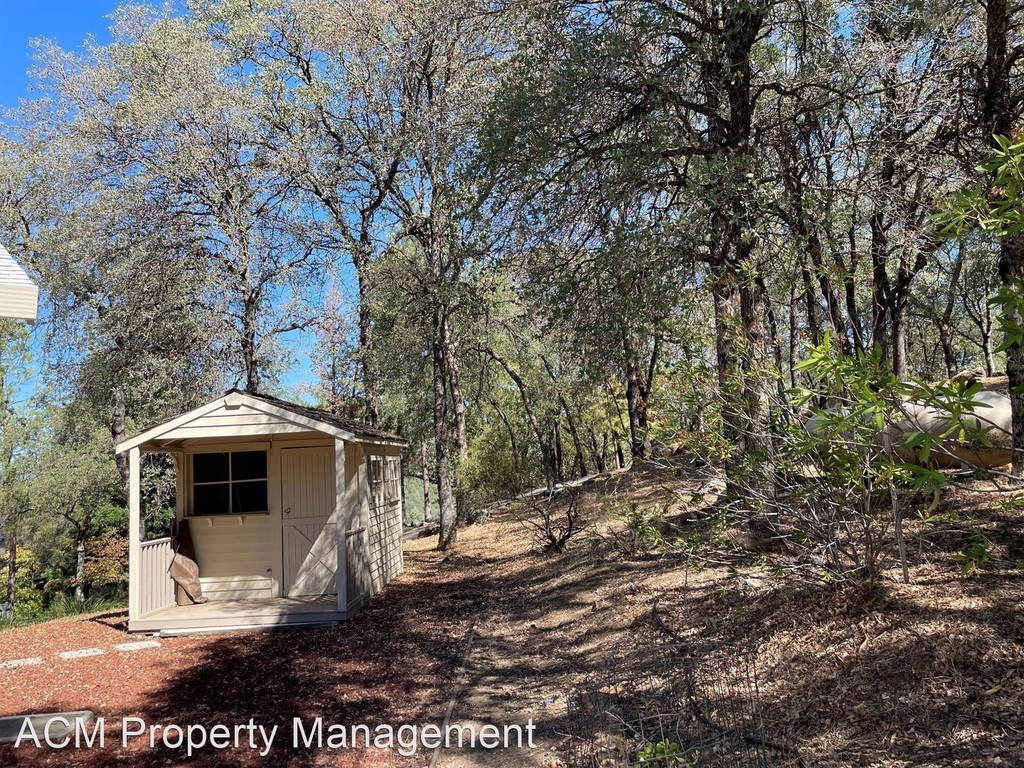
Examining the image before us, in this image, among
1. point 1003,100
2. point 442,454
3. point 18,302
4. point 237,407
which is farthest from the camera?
point 442,454

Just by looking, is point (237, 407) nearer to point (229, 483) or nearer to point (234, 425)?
point (234, 425)

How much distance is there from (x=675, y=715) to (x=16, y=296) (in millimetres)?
4771

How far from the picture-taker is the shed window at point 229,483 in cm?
1078

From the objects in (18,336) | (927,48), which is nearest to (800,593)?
(927,48)

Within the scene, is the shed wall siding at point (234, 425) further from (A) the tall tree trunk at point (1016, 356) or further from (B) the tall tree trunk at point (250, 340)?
(A) the tall tree trunk at point (1016, 356)

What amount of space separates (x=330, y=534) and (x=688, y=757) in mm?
7791

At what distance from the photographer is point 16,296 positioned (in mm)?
4430

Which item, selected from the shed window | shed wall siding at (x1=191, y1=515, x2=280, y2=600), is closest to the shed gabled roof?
the shed window

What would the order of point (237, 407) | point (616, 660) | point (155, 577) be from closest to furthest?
1. point (616, 660)
2. point (237, 407)
3. point (155, 577)

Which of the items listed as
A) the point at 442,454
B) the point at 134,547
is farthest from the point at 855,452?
the point at 442,454

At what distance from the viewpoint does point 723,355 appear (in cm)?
723

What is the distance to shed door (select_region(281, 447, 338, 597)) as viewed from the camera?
10.8m

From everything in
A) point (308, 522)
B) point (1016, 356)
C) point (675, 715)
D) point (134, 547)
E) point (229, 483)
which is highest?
point (1016, 356)

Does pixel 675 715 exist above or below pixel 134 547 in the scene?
below
